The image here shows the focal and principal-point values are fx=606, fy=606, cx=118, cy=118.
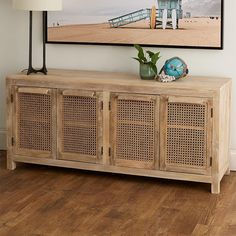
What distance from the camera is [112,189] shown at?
4180 mm

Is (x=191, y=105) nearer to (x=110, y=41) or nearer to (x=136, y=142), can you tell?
(x=136, y=142)

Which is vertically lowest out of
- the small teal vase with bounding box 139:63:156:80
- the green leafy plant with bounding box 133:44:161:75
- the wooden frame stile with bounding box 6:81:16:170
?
the wooden frame stile with bounding box 6:81:16:170

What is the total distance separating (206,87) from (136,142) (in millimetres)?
645

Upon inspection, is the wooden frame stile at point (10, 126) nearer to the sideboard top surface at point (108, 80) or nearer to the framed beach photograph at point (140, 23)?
the sideboard top surface at point (108, 80)

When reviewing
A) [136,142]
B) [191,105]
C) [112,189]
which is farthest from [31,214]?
[191,105]

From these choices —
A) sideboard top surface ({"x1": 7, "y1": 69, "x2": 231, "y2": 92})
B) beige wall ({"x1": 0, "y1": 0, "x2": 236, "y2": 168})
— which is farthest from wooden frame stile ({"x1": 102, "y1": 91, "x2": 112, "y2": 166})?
beige wall ({"x1": 0, "y1": 0, "x2": 236, "y2": 168})

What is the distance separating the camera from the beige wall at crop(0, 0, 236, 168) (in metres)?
4.48

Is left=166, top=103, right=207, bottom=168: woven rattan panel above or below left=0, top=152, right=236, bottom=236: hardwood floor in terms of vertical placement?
above

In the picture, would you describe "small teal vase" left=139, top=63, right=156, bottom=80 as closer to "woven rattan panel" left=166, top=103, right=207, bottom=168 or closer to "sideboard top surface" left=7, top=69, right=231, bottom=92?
"sideboard top surface" left=7, top=69, right=231, bottom=92

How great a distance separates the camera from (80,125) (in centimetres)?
441

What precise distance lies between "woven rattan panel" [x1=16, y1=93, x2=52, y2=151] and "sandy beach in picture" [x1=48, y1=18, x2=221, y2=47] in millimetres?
620

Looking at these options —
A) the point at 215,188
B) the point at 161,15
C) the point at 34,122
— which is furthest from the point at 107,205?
the point at 161,15

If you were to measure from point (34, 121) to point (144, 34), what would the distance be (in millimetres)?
1062

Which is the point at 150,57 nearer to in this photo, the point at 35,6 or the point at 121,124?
the point at 121,124
